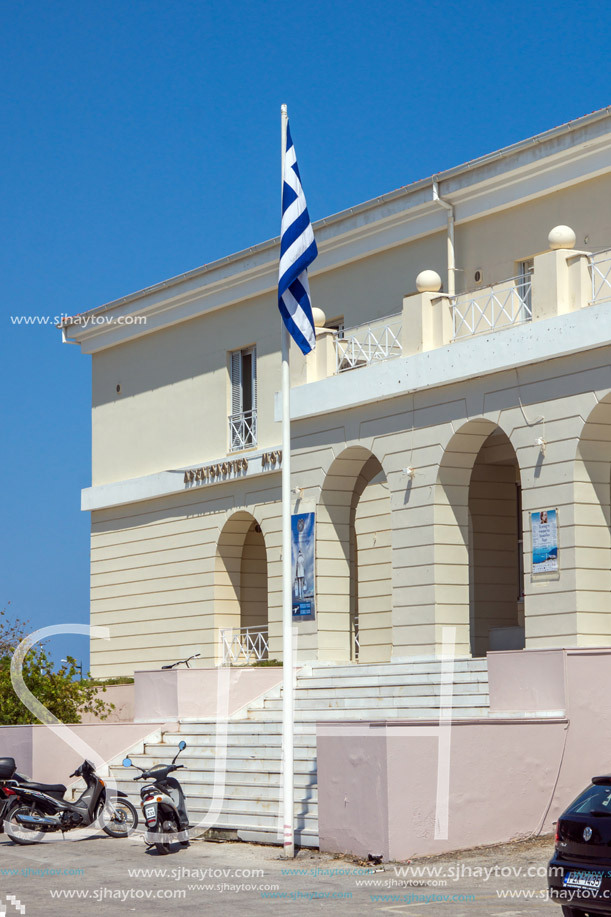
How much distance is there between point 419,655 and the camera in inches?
781

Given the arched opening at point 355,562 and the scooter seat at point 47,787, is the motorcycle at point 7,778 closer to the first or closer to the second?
the scooter seat at point 47,787

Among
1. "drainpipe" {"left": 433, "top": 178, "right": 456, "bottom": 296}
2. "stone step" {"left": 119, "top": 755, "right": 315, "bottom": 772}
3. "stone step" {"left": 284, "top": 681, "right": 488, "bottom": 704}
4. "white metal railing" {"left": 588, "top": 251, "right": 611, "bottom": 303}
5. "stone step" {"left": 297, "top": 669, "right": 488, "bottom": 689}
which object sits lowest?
"stone step" {"left": 119, "top": 755, "right": 315, "bottom": 772}

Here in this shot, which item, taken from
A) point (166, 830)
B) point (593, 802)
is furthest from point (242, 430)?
point (593, 802)

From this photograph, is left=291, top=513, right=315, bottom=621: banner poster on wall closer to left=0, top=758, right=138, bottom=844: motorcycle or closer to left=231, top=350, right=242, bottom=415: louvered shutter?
left=0, top=758, right=138, bottom=844: motorcycle

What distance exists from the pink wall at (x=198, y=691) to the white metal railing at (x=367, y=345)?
17.4ft

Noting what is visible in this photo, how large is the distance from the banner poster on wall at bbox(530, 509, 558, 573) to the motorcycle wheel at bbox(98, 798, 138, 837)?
6194mm

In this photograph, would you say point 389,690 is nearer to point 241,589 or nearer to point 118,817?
point 118,817

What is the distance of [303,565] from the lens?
22656 millimetres

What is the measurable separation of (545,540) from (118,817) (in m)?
6.64

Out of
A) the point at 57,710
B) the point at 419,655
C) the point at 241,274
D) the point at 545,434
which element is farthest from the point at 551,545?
the point at 241,274

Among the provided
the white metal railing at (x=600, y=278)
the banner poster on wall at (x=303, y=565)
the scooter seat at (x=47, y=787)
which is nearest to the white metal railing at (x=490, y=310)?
the white metal railing at (x=600, y=278)

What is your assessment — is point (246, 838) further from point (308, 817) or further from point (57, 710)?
point (57, 710)

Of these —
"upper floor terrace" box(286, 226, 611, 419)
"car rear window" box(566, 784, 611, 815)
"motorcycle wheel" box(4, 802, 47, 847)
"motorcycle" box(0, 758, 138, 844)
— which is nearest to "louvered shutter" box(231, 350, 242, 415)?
"upper floor terrace" box(286, 226, 611, 419)

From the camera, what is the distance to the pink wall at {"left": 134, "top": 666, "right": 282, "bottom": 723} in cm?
2108
